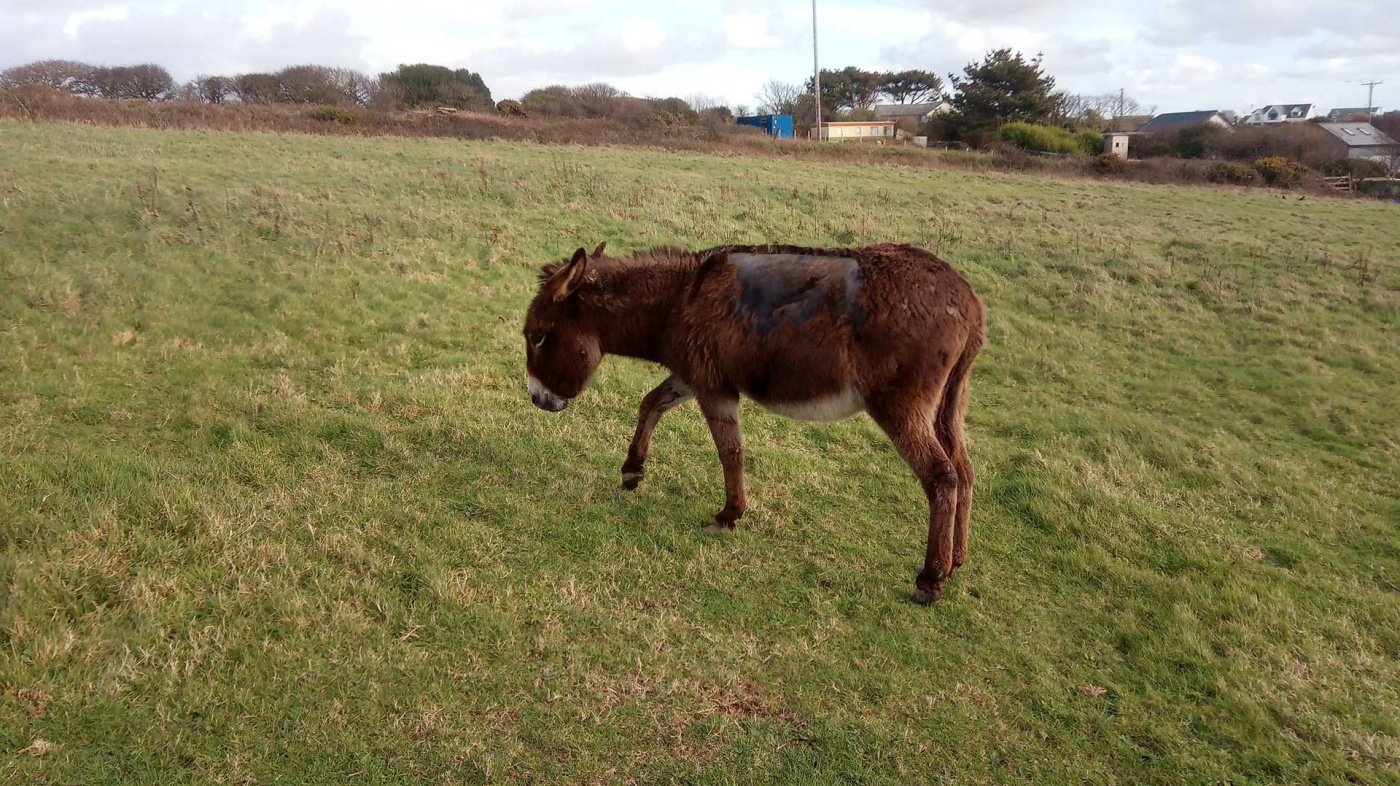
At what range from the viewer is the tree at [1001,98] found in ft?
167

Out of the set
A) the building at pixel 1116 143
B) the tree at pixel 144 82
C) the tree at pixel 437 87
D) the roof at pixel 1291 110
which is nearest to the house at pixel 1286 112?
the roof at pixel 1291 110

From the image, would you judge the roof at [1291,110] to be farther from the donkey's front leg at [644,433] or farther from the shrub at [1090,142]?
the donkey's front leg at [644,433]

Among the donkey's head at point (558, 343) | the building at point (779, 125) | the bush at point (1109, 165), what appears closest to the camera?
the donkey's head at point (558, 343)

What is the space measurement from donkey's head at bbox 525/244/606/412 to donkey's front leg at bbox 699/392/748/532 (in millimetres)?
920

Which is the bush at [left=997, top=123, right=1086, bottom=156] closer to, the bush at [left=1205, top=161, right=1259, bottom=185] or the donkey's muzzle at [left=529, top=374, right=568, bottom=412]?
the bush at [left=1205, top=161, right=1259, bottom=185]

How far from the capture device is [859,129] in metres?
61.7

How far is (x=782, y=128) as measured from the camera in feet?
177

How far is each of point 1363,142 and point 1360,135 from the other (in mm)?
2535

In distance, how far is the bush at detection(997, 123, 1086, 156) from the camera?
150 ft

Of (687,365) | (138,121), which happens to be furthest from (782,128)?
(687,365)

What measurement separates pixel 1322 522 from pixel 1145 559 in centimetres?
229

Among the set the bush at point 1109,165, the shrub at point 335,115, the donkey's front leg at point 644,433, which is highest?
the shrub at point 335,115

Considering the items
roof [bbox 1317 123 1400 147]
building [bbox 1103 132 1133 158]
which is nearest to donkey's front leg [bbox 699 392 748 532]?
building [bbox 1103 132 1133 158]

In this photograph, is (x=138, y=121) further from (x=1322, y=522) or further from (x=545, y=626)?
(x=1322, y=522)
